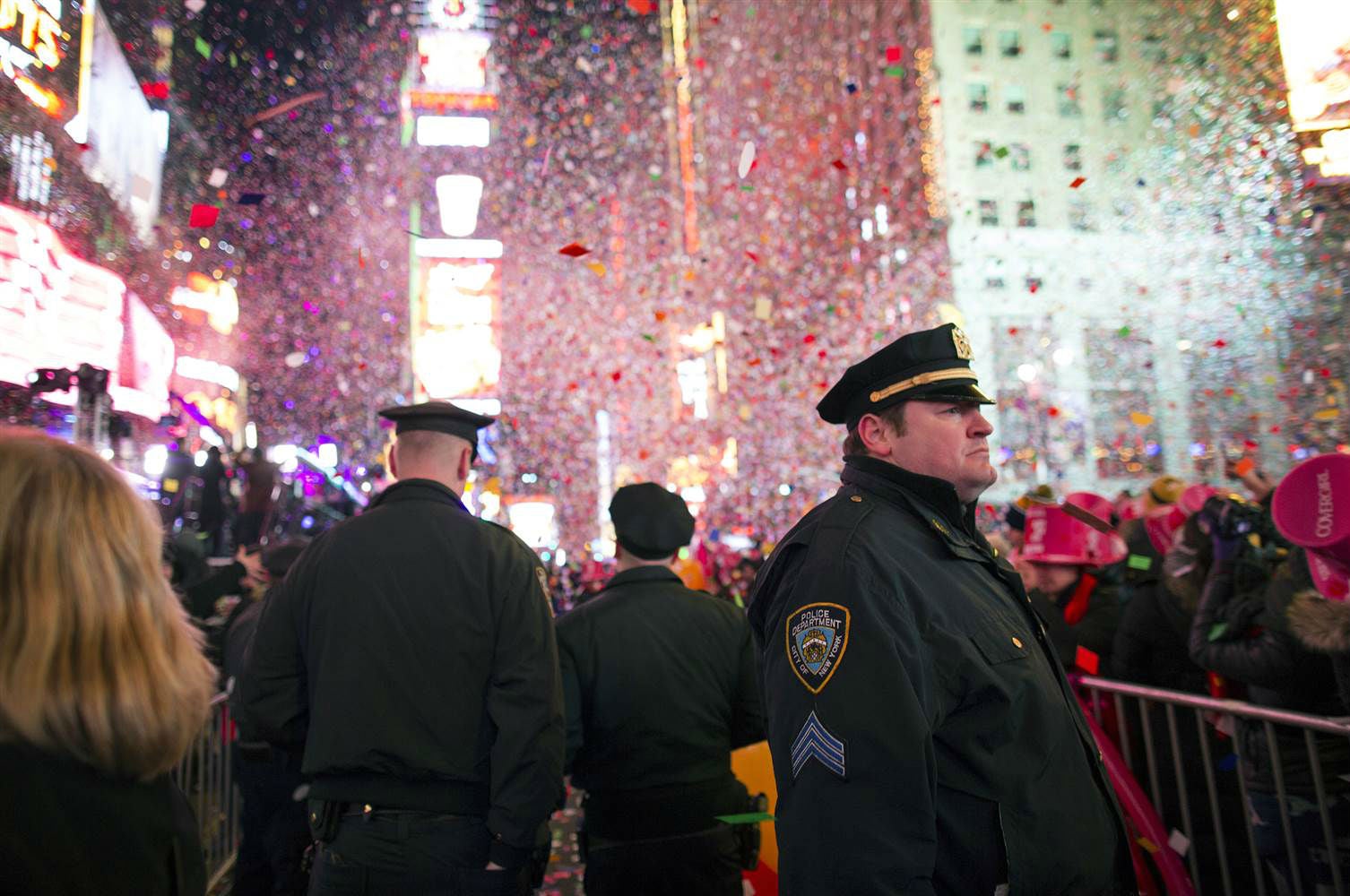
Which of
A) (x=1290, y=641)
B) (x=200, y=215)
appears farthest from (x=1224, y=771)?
(x=200, y=215)

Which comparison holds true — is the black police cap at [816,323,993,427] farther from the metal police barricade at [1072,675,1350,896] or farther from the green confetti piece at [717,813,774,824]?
the metal police barricade at [1072,675,1350,896]

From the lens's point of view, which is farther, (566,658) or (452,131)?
(452,131)

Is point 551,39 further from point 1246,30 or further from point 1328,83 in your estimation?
point 1328,83

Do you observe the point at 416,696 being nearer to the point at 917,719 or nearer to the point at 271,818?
the point at 917,719

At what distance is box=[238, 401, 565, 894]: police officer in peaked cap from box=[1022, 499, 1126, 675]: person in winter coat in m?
2.86

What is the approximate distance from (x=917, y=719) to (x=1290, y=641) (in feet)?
8.47

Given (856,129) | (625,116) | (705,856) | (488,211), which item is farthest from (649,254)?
(705,856)

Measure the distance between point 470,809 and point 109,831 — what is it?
1.53m

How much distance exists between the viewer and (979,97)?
3747cm

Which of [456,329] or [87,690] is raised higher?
[456,329]

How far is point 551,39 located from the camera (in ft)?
132

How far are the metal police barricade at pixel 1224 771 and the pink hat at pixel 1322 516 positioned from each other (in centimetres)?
46

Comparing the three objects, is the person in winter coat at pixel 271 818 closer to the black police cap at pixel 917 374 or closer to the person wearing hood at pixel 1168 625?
the black police cap at pixel 917 374

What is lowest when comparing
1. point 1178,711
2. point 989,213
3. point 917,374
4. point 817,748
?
point 1178,711
